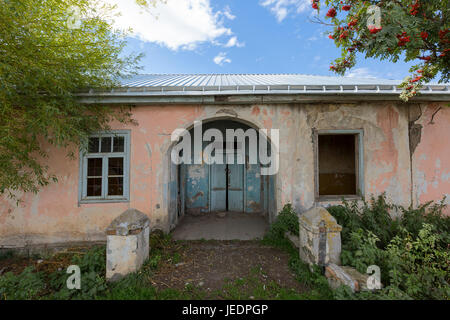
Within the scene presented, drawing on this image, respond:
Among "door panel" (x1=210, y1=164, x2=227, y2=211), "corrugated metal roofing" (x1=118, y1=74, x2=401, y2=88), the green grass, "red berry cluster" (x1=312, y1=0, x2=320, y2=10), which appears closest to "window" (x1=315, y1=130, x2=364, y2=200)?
"corrugated metal roofing" (x1=118, y1=74, x2=401, y2=88)

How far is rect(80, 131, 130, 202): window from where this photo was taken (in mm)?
4016

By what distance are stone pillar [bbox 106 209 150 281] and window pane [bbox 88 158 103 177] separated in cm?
200

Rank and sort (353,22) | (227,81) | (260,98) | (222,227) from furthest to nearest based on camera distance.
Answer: (227,81) → (222,227) → (260,98) → (353,22)

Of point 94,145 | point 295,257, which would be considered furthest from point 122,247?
point 295,257

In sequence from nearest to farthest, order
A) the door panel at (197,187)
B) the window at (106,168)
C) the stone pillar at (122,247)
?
the stone pillar at (122,247) < the window at (106,168) < the door panel at (197,187)

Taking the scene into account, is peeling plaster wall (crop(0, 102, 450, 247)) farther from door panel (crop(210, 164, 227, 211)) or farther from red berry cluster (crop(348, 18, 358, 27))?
door panel (crop(210, 164, 227, 211))

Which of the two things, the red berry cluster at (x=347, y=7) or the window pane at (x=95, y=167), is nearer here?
the red berry cluster at (x=347, y=7)

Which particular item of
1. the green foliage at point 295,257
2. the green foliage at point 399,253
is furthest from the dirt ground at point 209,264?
the green foliage at point 399,253

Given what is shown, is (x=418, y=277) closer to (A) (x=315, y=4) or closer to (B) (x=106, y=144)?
(A) (x=315, y=4)

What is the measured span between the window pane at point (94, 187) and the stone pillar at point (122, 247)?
1842 mm

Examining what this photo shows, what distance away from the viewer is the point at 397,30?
7.39ft

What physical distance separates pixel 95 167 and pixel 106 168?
290 mm

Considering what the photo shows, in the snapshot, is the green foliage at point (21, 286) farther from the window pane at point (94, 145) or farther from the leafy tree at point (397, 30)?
the leafy tree at point (397, 30)

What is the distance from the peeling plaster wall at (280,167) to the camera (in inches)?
154
